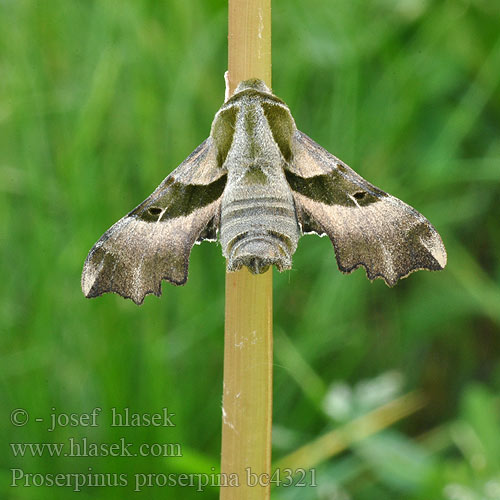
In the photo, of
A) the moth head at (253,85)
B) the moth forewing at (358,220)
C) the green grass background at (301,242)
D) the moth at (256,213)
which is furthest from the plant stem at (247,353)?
the green grass background at (301,242)

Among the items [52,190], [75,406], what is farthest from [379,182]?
[75,406]

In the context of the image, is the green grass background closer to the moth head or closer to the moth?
the moth

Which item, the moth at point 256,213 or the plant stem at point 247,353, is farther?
the moth at point 256,213
